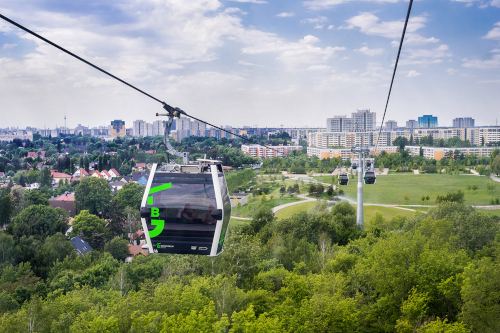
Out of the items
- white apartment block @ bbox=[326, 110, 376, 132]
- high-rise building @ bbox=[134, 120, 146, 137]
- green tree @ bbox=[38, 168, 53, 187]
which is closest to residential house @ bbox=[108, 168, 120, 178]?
green tree @ bbox=[38, 168, 53, 187]

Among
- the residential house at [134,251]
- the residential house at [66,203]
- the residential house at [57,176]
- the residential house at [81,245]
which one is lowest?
the residential house at [134,251]

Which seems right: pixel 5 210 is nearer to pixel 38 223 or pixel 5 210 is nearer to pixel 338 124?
pixel 38 223

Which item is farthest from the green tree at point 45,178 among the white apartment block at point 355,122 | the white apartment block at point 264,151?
the white apartment block at point 355,122

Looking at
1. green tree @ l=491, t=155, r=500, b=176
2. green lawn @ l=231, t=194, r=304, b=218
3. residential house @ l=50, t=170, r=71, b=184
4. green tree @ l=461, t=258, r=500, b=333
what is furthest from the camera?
green tree @ l=491, t=155, r=500, b=176

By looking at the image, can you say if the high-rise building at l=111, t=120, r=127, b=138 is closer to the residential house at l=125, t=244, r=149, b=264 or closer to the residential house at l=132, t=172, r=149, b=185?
the residential house at l=132, t=172, r=149, b=185

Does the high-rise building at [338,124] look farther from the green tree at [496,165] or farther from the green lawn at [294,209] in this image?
the green lawn at [294,209]

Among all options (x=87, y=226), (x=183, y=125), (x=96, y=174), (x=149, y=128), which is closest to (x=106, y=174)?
(x=96, y=174)
